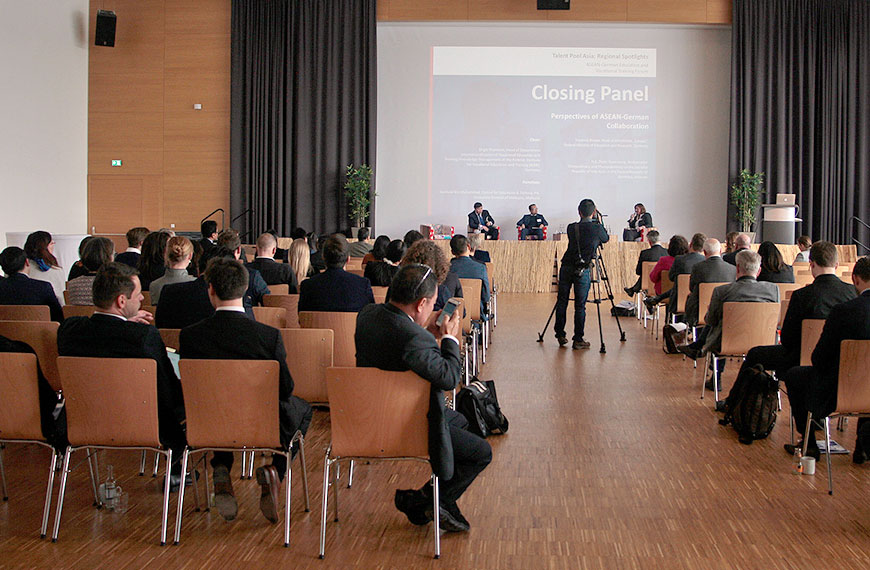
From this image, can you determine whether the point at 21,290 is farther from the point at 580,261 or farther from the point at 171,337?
the point at 580,261

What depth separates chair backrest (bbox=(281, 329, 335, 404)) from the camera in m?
4.09

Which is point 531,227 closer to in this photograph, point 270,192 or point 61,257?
point 270,192

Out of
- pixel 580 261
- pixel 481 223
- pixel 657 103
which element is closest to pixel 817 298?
pixel 580 261

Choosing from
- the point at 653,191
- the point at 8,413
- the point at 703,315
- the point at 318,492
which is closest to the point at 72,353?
the point at 8,413

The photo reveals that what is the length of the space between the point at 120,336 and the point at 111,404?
0.28 meters

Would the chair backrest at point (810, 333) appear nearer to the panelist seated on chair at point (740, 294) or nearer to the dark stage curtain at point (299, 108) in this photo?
the panelist seated on chair at point (740, 294)

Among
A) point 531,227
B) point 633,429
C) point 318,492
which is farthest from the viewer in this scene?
point 531,227

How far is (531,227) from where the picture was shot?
1536 centimetres


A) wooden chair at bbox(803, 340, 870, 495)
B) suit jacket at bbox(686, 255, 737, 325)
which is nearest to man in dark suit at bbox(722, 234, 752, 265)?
suit jacket at bbox(686, 255, 737, 325)

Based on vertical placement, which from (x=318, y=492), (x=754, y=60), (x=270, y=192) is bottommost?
(x=318, y=492)

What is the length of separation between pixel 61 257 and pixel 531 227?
7856mm

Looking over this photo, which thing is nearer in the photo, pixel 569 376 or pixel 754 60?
pixel 569 376

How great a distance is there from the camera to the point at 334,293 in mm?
5215

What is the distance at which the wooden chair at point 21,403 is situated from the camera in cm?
336
